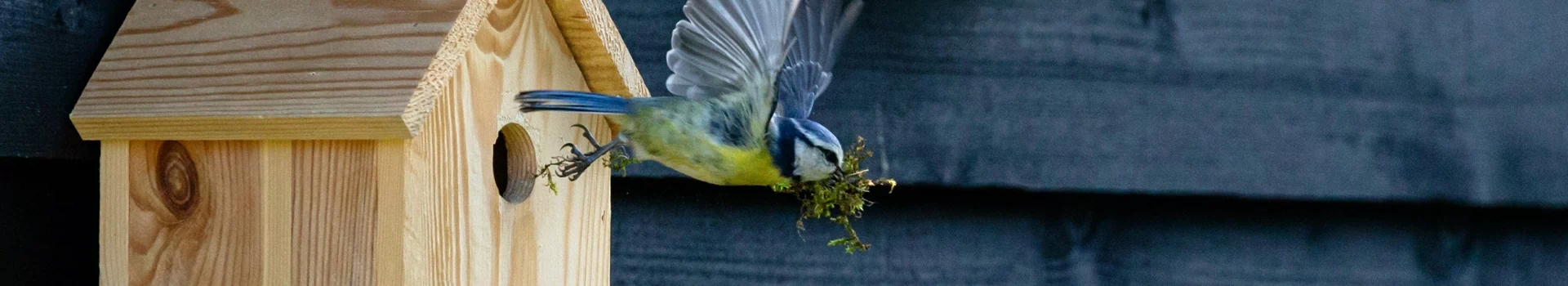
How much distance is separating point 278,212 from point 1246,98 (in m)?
1.46

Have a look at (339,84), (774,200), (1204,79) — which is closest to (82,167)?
(339,84)

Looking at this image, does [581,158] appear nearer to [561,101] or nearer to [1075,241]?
[561,101]

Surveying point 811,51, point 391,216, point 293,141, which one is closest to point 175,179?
point 293,141

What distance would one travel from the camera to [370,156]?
1223 millimetres

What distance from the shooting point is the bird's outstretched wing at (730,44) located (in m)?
1.50

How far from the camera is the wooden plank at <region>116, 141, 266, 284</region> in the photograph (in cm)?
127

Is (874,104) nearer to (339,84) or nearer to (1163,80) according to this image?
(1163,80)

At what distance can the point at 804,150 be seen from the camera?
1530 mm

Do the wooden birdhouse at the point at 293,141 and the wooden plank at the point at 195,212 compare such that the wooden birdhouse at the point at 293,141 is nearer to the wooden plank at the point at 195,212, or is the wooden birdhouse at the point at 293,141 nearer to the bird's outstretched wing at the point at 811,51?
the wooden plank at the point at 195,212

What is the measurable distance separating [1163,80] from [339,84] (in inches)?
51.2

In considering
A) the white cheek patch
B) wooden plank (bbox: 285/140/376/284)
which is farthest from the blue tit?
wooden plank (bbox: 285/140/376/284)

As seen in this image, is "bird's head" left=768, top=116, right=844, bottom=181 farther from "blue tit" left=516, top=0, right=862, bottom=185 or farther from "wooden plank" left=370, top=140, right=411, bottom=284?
"wooden plank" left=370, top=140, right=411, bottom=284

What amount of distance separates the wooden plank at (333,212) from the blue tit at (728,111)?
1.01 ft

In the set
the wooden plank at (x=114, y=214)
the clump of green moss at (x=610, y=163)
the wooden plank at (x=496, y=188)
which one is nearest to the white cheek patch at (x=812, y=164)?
the clump of green moss at (x=610, y=163)
